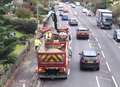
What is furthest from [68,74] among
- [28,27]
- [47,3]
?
[47,3]

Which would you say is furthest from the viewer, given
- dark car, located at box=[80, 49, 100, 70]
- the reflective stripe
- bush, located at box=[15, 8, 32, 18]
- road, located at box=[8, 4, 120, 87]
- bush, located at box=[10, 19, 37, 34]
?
bush, located at box=[15, 8, 32, 18]

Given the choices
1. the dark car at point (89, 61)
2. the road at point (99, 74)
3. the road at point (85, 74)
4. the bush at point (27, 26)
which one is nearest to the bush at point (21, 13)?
the bush at point (27, 26)

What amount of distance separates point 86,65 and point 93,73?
922 mm

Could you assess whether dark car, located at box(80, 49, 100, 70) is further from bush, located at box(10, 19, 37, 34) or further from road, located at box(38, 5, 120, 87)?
bush, located at box(10, 19, 37, 34)

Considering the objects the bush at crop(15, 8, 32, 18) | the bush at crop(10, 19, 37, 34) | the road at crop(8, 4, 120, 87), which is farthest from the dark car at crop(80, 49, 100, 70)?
the bush at crop(15, 8, 32, 18)

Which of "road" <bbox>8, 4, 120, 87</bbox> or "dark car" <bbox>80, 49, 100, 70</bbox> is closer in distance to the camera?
"road" <bbox>8, 4, 120, 87</bbox>

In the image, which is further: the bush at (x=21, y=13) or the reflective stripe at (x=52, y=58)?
the bush at (x=21, y=13)

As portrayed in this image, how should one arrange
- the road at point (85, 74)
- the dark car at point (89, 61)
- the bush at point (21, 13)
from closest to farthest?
the road at point (85, 74)
the dark car at point (89, 61)
the bush at point (21, 13)

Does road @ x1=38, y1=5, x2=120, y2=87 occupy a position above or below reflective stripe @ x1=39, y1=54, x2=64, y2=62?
below

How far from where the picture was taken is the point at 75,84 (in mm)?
30969

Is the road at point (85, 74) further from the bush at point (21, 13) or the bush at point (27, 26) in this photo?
the bush at point (21, 13)

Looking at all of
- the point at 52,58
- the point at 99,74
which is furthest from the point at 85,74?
the point at 52,58

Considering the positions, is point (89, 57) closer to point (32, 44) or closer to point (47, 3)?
point (32, 44)

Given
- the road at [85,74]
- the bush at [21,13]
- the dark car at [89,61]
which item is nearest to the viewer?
the road at [85,74]
